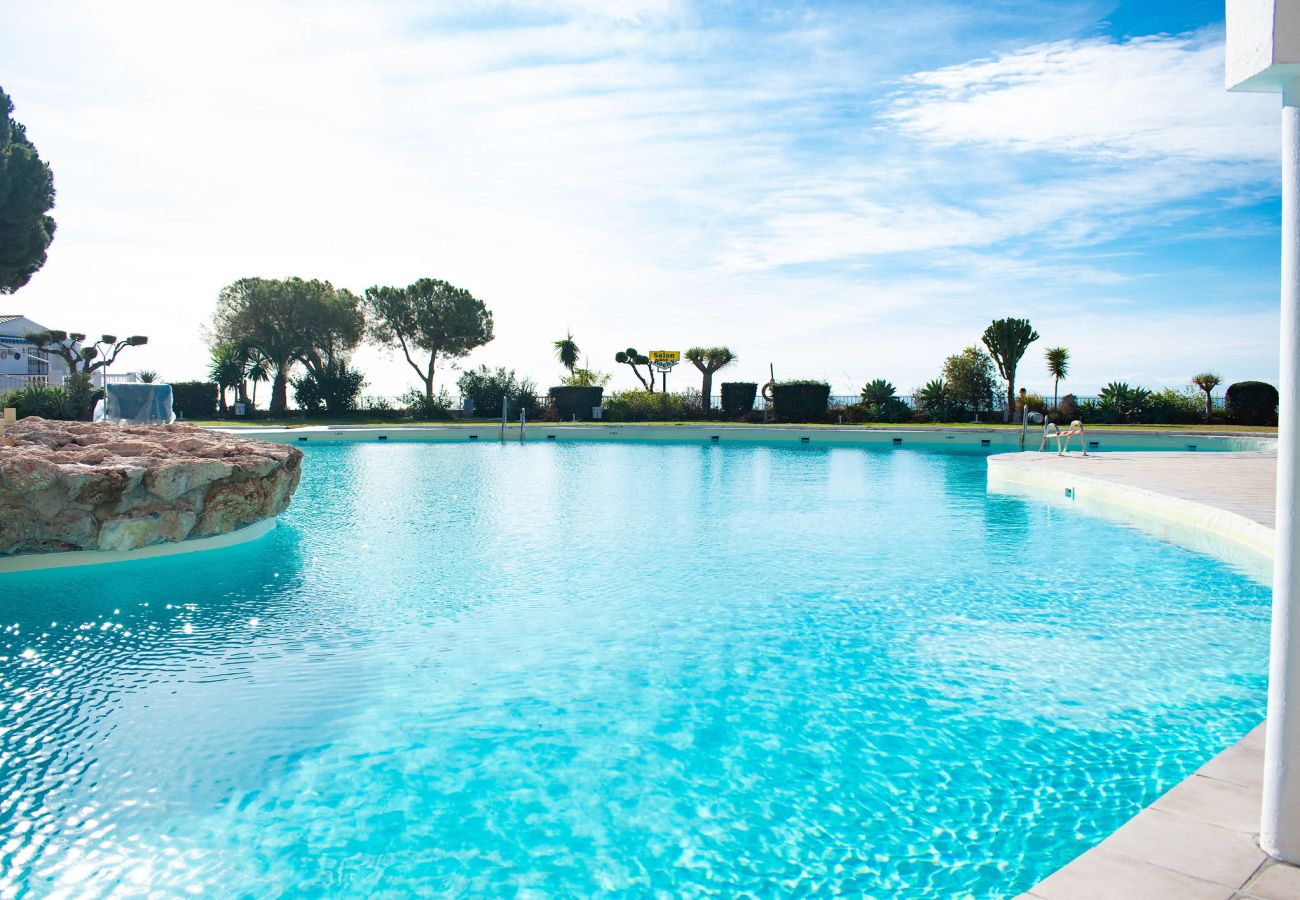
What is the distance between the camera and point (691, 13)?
12.1 meters

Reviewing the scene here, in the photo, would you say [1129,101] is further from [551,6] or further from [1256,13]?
[1256,13]

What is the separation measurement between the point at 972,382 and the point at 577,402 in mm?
15607

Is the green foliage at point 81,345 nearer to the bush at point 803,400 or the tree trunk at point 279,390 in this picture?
the tree trunk at point 279,390

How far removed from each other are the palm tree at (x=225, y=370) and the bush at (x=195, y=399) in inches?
15.7

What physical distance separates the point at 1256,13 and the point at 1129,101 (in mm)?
12616

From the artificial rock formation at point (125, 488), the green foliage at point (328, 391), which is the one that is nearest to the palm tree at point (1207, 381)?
the artificial rock formation at point (125, 488)

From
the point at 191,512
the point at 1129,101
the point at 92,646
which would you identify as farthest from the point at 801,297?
the point at 92,646

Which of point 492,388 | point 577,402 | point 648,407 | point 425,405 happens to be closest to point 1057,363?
point 648,407

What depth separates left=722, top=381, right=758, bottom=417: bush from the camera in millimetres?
31812

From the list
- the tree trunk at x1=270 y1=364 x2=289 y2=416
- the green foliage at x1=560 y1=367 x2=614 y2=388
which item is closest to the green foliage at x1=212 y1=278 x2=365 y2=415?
the tree trunk at x1=270 y1=364 x2=289 y2=416

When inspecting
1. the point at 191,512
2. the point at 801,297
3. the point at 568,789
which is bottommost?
the point at 568,789

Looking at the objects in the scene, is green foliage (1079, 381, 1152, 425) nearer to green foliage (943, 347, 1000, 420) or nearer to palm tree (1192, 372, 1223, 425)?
palm tree (1192, 372, 1223, 425)

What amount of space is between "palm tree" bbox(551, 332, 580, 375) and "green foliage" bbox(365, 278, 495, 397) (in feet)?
13.7

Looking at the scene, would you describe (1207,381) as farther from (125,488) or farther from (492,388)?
(125,488)
